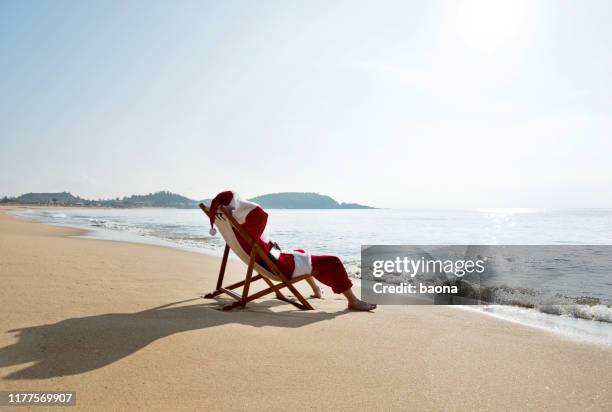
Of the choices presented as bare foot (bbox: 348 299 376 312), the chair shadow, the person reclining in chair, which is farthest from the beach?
the person reclining in chair

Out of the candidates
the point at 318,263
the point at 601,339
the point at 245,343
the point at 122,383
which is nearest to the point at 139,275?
the point at 318,263

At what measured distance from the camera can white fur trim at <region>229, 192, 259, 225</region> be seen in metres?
4.73

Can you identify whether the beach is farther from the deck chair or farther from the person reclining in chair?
the person reclining in chair

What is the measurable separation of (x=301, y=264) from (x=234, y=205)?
114cm

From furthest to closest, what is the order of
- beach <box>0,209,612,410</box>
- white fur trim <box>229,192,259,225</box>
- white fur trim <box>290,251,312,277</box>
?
white fur trim <box>290,251,312,277</box> → white fur trim <box>229,192,259,225</box> → beach <box>0,209,612,410</box>

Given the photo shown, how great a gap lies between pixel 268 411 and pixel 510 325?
3.42m

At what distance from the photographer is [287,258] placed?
516cm

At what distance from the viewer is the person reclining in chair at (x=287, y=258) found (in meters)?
4.76

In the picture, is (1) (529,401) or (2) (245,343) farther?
(2) (245,343)

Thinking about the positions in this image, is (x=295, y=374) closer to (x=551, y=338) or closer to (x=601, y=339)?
(x=551, y=338)

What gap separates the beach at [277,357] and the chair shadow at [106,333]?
1 centimetres

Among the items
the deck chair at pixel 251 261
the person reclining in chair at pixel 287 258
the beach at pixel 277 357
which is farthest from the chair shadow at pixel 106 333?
the person reclining in chair at pixel 287 258

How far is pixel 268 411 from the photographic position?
2.35 meters

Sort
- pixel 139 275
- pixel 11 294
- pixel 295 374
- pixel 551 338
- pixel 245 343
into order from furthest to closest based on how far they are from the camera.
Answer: pixel 139 275 → pixel 11 294 → pixel 551 338 → pixel 245 343 → pixel 295 374
